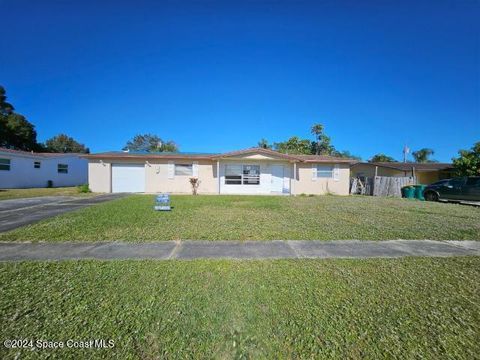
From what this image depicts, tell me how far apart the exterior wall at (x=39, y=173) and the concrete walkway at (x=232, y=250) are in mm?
21092

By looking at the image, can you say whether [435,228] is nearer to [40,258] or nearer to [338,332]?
[338,332]

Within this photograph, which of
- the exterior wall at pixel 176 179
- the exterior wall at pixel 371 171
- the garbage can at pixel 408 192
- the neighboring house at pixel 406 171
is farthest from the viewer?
the exterior wall at pixel 371 171

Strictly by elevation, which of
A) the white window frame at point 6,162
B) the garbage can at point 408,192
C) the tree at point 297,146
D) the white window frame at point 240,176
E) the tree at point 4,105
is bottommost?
the garbage can at point 408,192

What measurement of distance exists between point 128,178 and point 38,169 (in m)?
12.5

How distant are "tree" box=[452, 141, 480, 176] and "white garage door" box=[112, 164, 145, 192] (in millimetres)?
26295

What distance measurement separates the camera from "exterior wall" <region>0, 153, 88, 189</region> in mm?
19594

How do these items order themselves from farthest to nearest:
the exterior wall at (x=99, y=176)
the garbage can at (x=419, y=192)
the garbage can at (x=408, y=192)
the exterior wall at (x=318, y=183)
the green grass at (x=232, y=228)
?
the exterior wall at (x=318, y=183) < the garbage can at (x=408, y=192) < the exterior wall at (x=99, y=176) < the garbage can at (x=419, y=192) < the green grass at (x=232, y=228)

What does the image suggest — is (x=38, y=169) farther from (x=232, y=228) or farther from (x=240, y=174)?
(x=232, y=228)

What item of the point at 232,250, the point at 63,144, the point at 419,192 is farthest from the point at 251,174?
the point at 63,144

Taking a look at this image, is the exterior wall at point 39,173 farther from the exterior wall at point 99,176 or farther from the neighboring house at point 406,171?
the neighboring house at point 406,171

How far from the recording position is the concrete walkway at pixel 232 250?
13.8 feet

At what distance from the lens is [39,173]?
21969 millimetres

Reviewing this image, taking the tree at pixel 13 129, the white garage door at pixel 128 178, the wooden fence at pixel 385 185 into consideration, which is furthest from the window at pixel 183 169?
the tree at pixel 13 129

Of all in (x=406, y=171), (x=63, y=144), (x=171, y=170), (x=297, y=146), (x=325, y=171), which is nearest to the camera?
(x=171, y=170)
